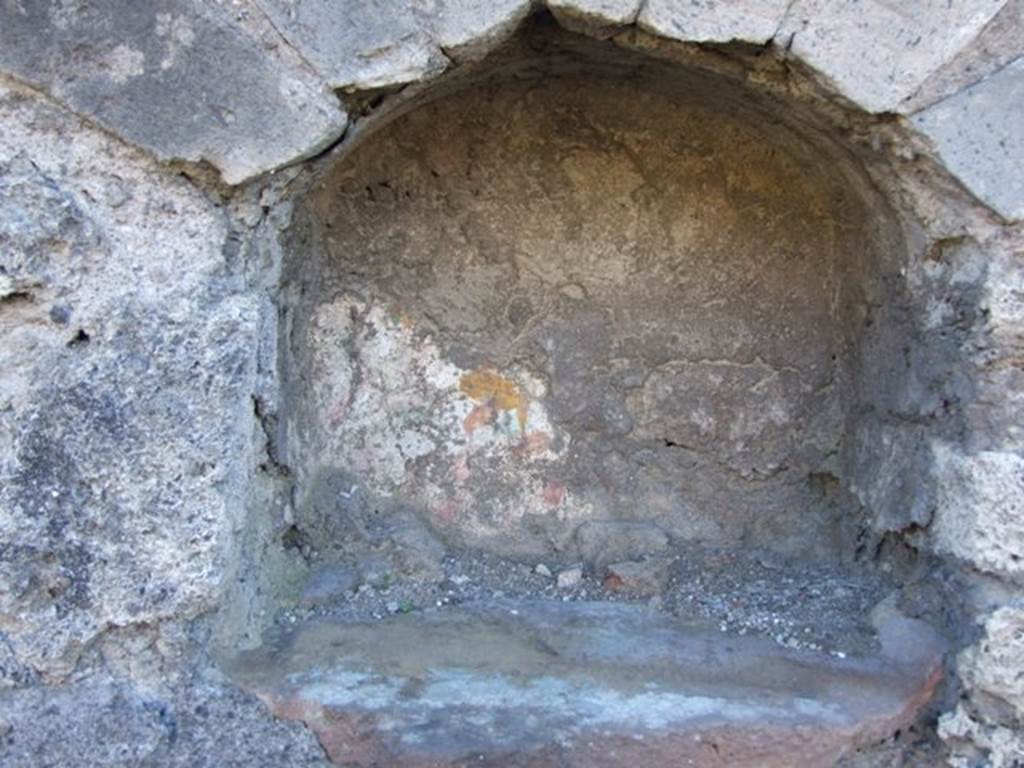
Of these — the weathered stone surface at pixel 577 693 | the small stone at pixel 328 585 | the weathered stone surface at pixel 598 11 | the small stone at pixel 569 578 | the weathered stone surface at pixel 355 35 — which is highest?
the weathered stone surface at pixel 598 11

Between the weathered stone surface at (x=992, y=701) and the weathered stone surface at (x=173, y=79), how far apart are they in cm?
130

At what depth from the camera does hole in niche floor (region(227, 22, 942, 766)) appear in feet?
6.64

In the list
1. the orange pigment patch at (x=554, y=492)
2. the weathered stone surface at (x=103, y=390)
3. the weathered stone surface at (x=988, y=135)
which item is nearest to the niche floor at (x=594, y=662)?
the orange pigment patch at (x=554, y=492)

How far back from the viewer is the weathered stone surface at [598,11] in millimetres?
1603

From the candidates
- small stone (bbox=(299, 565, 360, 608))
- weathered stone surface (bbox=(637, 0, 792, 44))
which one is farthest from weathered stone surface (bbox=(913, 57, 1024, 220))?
small stone (bbox=(299, 565, 360, 608))

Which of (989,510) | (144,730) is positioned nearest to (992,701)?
(989,510)

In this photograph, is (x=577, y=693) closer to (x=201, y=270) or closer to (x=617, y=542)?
(x=617, y=542)

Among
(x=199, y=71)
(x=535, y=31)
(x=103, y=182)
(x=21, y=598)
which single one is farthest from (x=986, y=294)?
Result: (x=21, y=598)

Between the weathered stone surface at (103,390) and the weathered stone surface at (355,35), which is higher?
the weathered stone surface at (355,35)

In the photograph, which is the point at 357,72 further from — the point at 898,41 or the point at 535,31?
the point at 898,41

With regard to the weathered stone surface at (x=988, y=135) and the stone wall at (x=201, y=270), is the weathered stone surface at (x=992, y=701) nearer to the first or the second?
the stone wall at (x=201, y=270)

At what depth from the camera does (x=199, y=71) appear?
61.7 inches

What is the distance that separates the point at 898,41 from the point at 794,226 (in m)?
0.57

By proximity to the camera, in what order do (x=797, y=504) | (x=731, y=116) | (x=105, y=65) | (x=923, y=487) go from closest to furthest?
(x=105, y=65) → (x=923, y=487) → (x=731, y=116) → (x=797, y=504)
